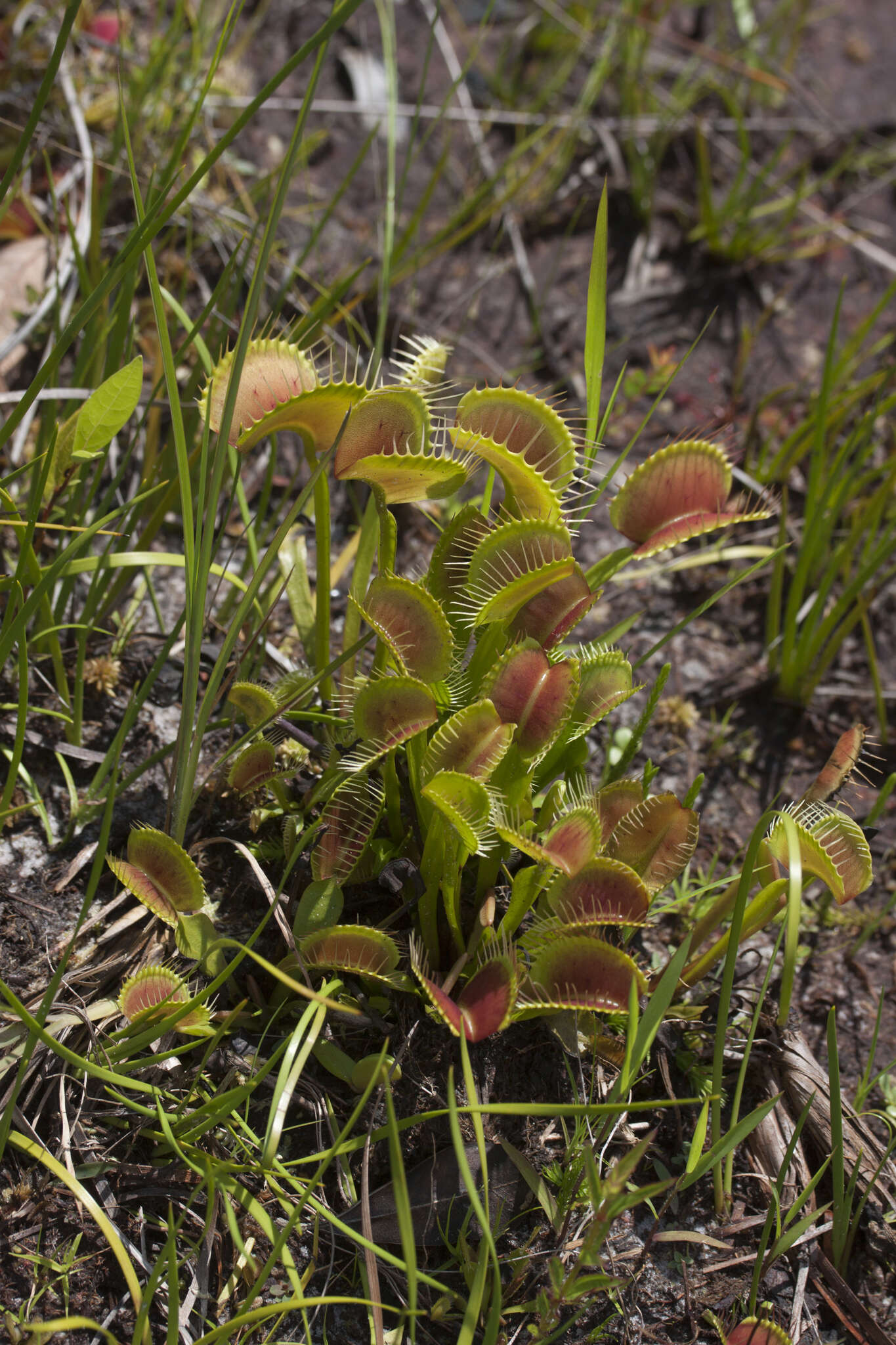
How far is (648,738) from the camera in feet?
9.07

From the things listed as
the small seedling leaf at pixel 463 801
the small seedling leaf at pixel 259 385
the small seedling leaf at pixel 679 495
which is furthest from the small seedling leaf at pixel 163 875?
the small seedling leaf at pixel 679 495

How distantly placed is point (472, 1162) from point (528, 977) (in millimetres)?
397

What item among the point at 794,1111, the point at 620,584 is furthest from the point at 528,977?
the point at 620,584

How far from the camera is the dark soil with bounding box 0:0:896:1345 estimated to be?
176cm

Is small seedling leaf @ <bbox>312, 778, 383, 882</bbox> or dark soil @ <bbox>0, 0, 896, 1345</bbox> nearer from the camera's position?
dark soil @ <bbox>0, 0, 896, 1345</bbox>

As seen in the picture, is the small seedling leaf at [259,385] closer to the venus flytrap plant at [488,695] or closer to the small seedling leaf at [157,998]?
the venus flytrap plant at [488,695]

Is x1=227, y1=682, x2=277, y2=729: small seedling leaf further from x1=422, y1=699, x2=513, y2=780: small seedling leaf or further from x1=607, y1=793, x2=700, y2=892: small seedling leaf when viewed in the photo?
x1=607, y1=793, x2=700, y2=892: small seedling leaf

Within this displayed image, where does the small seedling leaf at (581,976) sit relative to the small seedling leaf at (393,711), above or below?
below

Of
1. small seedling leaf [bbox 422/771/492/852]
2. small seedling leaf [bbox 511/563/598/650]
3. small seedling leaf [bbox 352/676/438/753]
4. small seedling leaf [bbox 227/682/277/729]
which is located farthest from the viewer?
small seedling leaf [bbox 227/682/277/729]

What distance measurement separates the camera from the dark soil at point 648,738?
5.78 ft

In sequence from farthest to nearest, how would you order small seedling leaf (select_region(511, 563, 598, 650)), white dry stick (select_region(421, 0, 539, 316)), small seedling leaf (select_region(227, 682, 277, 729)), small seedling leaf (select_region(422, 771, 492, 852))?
white dry stick (select_region(421, 0, 539, 316))
small seedling leaf (select_region(227, 682, 277, 729))
small seedling leaf (select_region(511, 563, 598, 650))
small seedling leaf (select_region(422, 771, 492, 852))

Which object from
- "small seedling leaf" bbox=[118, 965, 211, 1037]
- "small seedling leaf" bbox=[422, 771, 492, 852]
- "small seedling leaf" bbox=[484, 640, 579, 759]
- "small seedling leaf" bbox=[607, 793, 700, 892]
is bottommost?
"small seedling leaf" bbox=[118, 965, 211, 1037]

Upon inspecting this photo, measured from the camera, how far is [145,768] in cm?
206

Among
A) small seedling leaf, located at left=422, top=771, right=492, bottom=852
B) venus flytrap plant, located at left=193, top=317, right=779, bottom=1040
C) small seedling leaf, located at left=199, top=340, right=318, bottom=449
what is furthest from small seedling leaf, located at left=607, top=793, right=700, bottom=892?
small seedling leaf, located at left=199, top=340, right=318, bottom=449
